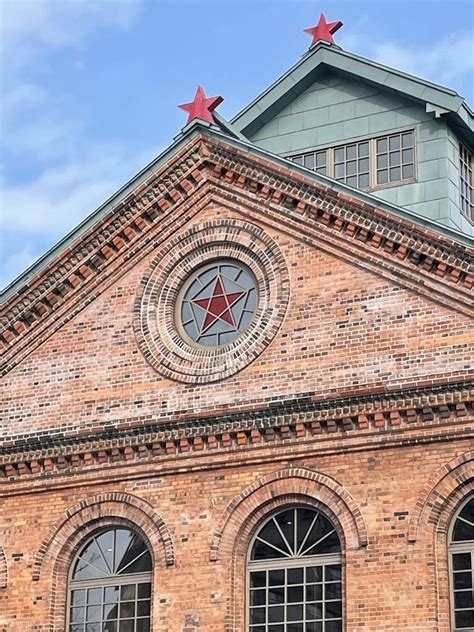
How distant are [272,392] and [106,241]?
4.65 metres

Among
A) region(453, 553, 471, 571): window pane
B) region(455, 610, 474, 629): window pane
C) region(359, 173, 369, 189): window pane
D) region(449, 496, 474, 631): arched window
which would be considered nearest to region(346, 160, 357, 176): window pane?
region(359, 173, 369, 189): window pane

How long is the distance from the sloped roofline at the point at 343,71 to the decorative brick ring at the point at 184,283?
582cm

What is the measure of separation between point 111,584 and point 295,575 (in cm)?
332

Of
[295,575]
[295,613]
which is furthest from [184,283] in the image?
[295,613]

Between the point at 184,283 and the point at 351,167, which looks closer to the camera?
the point at 184,283

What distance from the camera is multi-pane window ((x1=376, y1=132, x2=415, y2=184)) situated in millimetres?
27328

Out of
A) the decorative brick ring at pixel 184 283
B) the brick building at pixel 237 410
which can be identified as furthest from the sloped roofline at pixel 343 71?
the decorative brick ring at pixel 184 283

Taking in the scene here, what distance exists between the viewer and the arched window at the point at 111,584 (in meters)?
22.2

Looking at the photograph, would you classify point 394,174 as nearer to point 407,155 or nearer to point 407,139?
point 407,155

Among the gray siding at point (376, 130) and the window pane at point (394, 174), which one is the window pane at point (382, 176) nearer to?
the window pane at point (394, 174)

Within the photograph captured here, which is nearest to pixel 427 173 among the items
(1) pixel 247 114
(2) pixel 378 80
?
(2) pixel 378 80

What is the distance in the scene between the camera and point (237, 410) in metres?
22.2

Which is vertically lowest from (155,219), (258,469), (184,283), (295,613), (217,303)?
(295,613)

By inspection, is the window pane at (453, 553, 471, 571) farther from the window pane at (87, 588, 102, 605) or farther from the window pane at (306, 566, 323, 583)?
the window pane at (87, 588, 102, 605)
